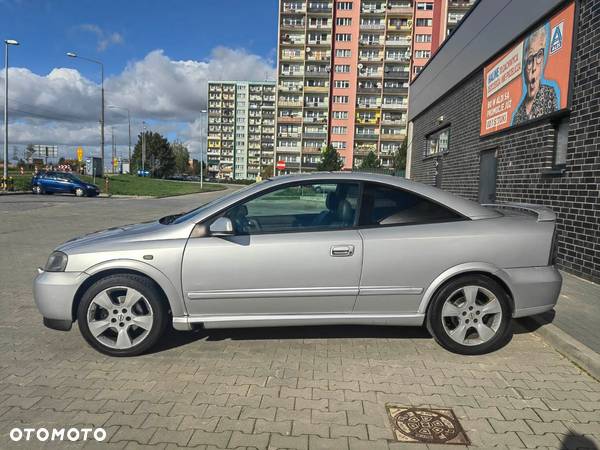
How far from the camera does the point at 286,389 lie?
3.15m

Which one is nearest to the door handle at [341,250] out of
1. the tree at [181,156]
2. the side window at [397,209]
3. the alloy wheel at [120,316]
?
the side window at [397,209]

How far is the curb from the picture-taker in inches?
136

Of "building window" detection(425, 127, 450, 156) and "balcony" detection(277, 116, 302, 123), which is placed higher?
"balcony" detection(277, 116, 302, 123)

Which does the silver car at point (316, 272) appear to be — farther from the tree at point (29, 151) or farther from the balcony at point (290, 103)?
the tree at point (29, 151)

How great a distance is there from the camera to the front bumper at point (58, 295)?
3.55 meters

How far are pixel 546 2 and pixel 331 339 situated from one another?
7252mm

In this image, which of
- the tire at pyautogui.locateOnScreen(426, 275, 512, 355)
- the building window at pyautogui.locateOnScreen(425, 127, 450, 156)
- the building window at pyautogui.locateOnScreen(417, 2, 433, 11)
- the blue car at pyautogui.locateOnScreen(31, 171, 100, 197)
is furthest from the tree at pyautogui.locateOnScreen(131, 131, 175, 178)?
the tire at pyautogui.locateOnScreen(426, 275, 512, 355)

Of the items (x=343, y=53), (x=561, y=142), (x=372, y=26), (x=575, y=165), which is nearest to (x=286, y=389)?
(x=575, y=165)

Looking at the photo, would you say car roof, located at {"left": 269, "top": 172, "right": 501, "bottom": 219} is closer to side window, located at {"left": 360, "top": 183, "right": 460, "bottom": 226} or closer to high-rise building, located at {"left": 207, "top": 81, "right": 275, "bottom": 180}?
side window, located at {"left": 360, "top": 183, "right": 460, "bottom": 226}

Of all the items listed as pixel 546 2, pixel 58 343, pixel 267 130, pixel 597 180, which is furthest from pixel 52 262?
pixel 267 130

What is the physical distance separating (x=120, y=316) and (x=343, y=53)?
270 feet

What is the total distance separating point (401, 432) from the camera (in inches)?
103

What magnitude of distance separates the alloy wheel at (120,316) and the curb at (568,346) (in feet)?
12.0

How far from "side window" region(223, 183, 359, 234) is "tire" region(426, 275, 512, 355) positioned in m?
1.08
